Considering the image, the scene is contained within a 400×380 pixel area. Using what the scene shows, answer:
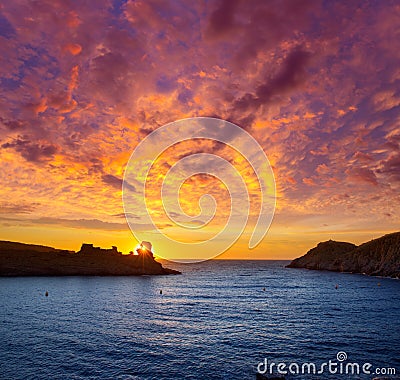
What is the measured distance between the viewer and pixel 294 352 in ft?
122

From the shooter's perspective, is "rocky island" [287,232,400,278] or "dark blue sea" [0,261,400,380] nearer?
"dark blue sea" [0,261,400,380]

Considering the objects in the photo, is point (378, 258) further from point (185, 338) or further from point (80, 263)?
point (80, 263)

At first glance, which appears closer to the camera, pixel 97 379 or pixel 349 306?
pixel 97 379

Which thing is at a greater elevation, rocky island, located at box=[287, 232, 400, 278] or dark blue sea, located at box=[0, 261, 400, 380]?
rocky island, located at box=[287, 232, 400, 278]

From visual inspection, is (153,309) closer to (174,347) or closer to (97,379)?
(174,347)

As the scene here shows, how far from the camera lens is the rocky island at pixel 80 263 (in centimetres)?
14988

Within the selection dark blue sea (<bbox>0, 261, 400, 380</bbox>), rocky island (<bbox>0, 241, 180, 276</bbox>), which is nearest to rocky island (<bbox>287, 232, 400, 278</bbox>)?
dark blue sea (<bbox>0, 261, 400, 380</bbox>)


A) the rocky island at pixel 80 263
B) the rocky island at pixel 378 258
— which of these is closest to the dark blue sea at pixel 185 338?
the rocky island at pixel 80 263

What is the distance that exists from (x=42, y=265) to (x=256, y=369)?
156 m

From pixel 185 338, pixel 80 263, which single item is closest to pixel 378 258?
pixel 185 338

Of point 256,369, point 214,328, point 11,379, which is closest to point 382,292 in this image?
point 214,328

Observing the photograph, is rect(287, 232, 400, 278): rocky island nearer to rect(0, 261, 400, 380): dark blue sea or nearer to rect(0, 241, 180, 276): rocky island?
rect(0, 261, 400, 380): dark blue sea

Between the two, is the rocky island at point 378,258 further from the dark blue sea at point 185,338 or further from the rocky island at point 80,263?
the rocky island at point 80,263

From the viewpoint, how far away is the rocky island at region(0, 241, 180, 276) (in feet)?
492
